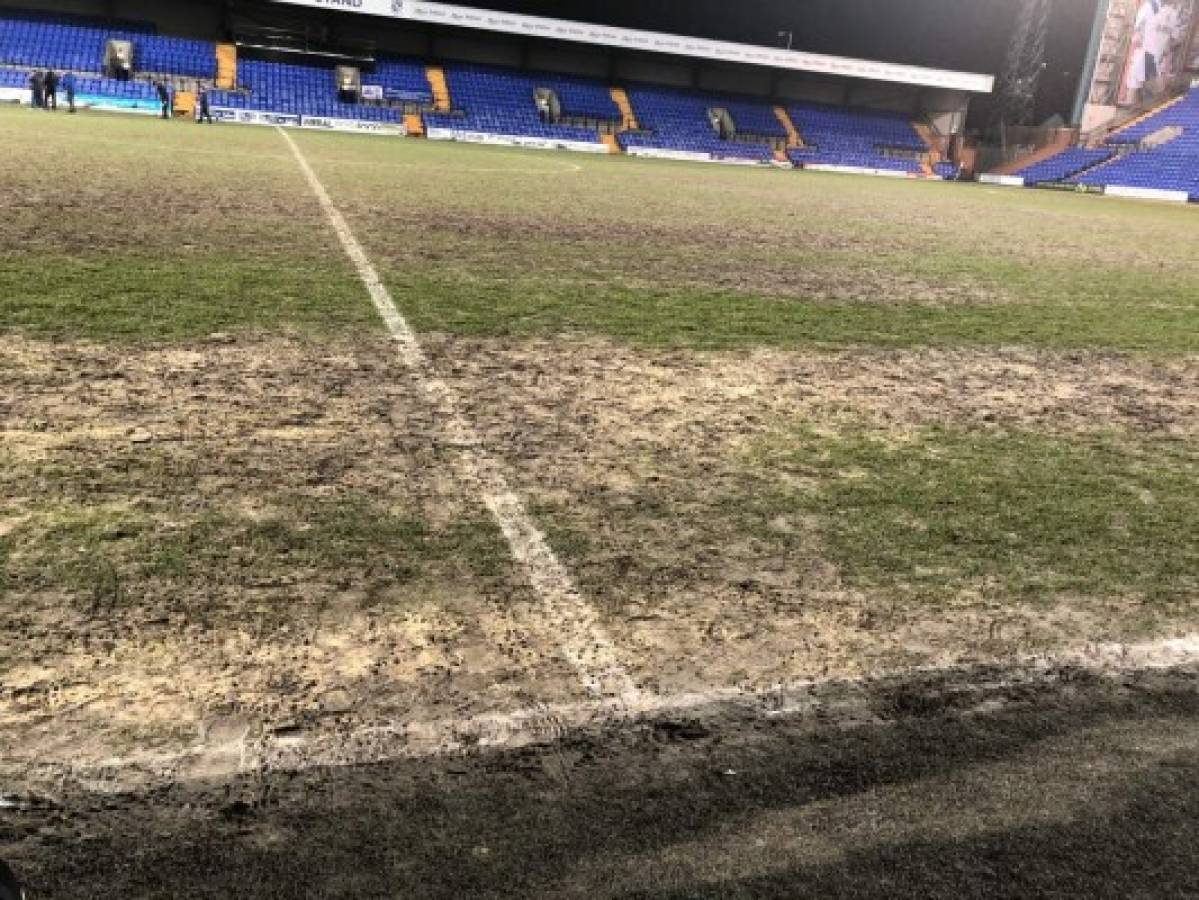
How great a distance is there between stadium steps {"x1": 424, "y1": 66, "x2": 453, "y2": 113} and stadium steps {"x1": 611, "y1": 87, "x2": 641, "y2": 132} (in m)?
8.49

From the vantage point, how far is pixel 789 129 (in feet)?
167

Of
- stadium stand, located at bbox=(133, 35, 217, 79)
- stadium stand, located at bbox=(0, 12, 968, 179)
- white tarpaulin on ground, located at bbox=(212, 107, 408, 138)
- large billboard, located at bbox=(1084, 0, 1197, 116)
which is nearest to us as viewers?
white tarpaulin on ground, located at bbox=(212, 107, 408, 138)

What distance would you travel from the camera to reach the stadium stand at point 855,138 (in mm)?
48938

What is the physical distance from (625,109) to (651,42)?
3837 millimetres

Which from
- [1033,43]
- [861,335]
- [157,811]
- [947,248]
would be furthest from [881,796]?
[1033,43]

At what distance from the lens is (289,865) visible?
1.91m

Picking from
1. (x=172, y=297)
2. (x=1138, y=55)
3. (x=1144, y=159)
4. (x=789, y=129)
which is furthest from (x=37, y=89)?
(x=1138, y=55)

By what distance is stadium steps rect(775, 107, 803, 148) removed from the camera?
1949 inches

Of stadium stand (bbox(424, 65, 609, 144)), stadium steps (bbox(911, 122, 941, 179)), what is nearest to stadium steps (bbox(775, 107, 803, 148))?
stadium steps (bbox(911, 122, 941, 179))

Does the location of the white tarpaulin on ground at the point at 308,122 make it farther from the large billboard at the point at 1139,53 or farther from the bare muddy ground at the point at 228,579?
the large billboard at the point at 1139,53

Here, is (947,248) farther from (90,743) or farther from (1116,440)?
(90,743)

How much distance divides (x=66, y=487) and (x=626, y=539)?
6.95 feet

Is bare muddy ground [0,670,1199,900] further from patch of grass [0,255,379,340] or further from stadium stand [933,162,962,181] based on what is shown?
stadium stand [933,162,962,181]

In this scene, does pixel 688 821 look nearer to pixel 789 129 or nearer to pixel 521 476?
pixel 521 476
